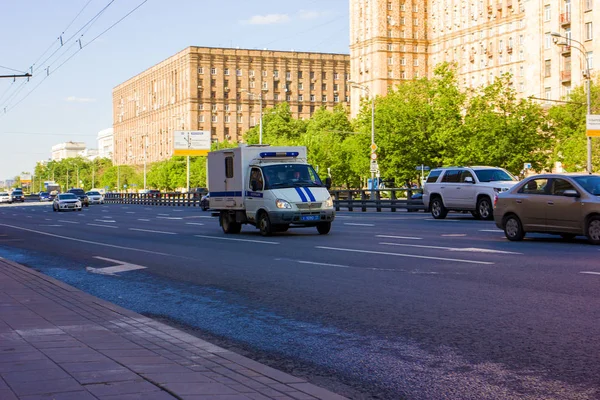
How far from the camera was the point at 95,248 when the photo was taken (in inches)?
801

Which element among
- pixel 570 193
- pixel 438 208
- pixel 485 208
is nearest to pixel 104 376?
pixel 570 193

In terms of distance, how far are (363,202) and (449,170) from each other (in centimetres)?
1518

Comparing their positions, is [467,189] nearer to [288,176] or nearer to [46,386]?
[288,176]

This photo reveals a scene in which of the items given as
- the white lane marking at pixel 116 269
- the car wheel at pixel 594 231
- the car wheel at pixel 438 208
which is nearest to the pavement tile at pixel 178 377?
the white lane marking at pixel 116 269

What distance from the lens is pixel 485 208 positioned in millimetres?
31266

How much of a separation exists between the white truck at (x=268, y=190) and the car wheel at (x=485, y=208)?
28.8 ft

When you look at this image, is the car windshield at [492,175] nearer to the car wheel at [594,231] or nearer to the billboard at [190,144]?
the car wheel at [594,231]

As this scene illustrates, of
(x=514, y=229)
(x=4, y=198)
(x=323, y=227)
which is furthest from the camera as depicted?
(x=4, y=198)

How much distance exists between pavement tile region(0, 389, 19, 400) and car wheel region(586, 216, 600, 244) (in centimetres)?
1457

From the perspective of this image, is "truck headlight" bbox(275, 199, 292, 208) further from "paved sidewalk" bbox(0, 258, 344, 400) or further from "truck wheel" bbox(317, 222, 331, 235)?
"paved sidewalk" bbox(0, 258, 344, 400)

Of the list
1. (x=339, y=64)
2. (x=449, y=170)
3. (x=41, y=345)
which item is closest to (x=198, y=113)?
(x=339, y=64)

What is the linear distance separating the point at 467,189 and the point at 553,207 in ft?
44.6

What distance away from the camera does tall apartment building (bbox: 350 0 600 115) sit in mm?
77875

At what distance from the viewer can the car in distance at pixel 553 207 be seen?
58.3ft
